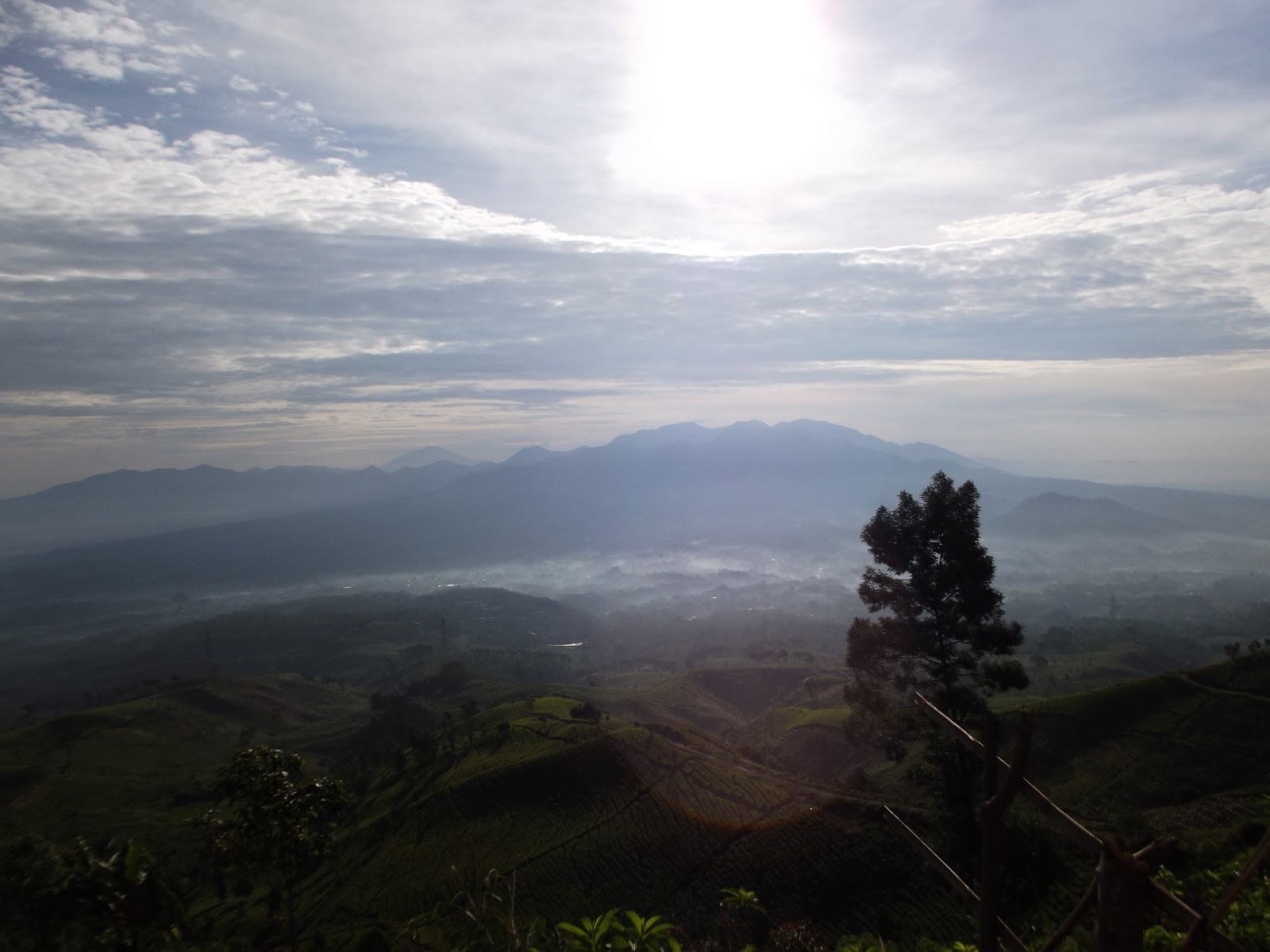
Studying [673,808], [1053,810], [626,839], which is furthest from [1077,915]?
[673,808]

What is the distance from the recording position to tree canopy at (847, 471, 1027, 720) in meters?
17.3

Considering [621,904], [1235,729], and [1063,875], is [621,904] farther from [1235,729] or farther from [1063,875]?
[1235,729]

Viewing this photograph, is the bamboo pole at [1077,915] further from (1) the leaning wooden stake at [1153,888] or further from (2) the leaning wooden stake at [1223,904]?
(2) the leaning wooden stake at [1223,904]

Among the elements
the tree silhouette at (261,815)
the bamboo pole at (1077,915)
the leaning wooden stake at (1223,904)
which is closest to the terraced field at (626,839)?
the tree silhouette at (261,815)

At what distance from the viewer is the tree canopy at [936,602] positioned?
17281 mm

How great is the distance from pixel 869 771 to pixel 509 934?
2045 inches

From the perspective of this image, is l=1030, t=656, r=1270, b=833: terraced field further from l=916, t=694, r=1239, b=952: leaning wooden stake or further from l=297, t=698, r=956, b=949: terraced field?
l=916, t=694, r=1239, b=952: leaning wooden stake

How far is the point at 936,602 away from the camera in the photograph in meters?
18.1

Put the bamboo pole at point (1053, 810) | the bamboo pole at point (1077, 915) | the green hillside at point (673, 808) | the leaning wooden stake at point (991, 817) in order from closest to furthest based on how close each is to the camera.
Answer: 1. the bamboo pole at point (1077, 915)
2. the bamboo pole at point (1053, 810)
3. the leaning wooden stake at point (991, 817)
4. the green hillside at point (673, 808)

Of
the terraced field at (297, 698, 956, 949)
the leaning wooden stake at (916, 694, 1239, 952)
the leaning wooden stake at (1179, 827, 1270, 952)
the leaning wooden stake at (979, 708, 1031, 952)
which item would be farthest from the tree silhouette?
the terraced field at (297, 698, 956, 949)

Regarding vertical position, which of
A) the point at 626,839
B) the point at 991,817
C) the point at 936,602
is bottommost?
the point at 626,839

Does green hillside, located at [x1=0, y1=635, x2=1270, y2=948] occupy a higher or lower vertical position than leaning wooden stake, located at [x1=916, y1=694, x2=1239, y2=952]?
lower

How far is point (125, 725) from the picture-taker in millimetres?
90000

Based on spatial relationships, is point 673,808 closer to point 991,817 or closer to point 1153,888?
point 991,817
